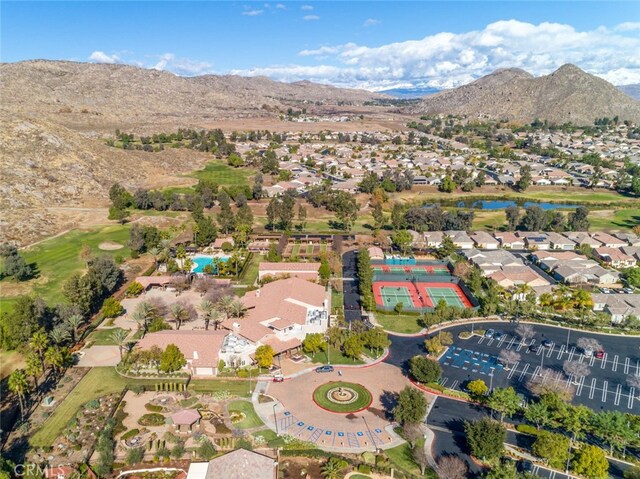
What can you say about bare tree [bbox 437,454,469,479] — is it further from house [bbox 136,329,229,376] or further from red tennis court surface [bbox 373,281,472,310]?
red tennis court surface [bbox 373,281,472,310]

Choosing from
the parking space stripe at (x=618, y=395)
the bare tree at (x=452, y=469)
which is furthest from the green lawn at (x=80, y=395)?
the parking space stripe at (x=618, y=395)

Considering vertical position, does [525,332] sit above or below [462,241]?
below

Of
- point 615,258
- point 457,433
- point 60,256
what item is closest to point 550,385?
point 457,433

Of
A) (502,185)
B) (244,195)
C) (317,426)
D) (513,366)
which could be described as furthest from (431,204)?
(317,426)

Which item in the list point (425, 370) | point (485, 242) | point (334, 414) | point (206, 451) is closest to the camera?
point (206, 451)

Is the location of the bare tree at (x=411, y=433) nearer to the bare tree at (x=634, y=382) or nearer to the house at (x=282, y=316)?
the house at (x=282, y=316)

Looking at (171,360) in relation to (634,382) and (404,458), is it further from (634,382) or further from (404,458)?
(634,382)

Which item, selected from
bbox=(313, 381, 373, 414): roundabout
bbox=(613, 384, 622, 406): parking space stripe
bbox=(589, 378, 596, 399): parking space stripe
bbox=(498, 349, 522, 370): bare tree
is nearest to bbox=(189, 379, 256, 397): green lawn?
bbox=(313, 381, 373, 414): roundabout
